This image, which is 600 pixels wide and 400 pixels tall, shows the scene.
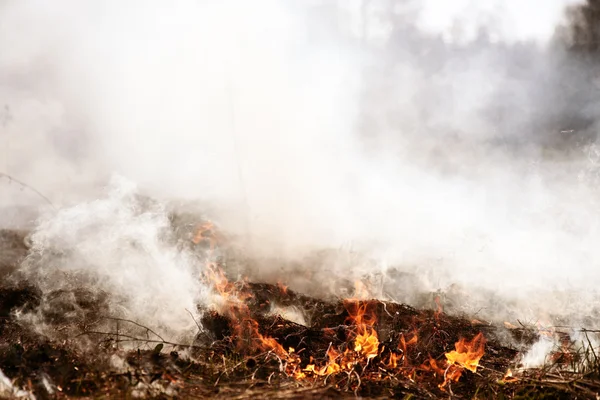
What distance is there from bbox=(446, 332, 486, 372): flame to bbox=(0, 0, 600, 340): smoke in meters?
0.92

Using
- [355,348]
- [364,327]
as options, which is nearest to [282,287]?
[364,327]

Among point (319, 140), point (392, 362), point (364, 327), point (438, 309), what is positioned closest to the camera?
point (392, 362)

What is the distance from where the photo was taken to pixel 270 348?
557cm

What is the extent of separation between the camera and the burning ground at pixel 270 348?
4.32 meters

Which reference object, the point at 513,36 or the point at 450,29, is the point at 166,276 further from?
the point at 513,36

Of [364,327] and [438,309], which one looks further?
Result: [438,309]

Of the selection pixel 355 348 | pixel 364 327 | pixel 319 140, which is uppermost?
pixel 319 140

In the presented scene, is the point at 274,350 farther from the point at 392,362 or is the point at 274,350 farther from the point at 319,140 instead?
the point at 319,140

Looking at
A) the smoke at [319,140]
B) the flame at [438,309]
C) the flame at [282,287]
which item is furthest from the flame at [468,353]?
the flame at [282,287]

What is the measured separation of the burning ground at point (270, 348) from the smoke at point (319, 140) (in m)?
0.39

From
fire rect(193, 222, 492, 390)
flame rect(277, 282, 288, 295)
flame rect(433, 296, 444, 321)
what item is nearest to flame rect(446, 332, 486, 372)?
fire rect(193, 222, 492, 390)

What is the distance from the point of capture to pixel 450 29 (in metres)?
11.0

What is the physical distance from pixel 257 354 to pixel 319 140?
5441 mm

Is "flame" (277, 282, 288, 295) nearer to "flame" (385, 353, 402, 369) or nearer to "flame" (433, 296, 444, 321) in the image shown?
"flame" (385, 353, 402, 369)
